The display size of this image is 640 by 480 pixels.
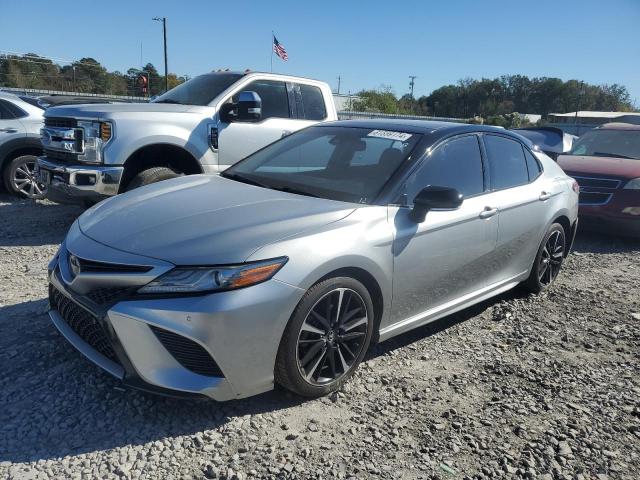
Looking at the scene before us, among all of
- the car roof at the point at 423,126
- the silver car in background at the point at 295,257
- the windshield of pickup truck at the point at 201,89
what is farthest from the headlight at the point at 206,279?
the windshield of pickup truck at the point at 201,89

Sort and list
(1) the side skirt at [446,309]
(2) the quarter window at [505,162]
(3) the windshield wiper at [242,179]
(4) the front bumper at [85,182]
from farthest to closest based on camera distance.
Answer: (4) the front bumper at [85,182]
(2) the quarter window at [505,162]
(3) the windshield wiper at [242,179]
(1) the side skirt at [446,309]

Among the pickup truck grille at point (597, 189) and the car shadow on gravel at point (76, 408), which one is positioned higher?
the pickup truck grille at point (597, 189)

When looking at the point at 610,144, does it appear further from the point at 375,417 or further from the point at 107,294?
the point at 107,294

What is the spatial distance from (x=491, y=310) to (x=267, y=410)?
8.13 feet

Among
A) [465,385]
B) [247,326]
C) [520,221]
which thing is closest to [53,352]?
[247,326]

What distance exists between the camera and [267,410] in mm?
2906

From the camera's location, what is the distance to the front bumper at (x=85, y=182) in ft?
18.1

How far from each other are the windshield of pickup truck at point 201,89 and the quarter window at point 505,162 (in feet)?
11.6

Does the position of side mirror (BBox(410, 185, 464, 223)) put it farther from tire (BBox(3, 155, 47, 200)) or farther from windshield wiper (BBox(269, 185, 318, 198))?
tire (BBox(3, 155, 47, 200))

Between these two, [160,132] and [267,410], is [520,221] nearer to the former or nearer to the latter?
[267,410]

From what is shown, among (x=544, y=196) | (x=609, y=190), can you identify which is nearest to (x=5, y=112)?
(x=544, y=196)

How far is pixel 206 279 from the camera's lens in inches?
100

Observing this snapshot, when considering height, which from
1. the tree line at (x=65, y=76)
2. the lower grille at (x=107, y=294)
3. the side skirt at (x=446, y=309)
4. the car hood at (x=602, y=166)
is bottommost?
the side skirt at (x=446, y=309)

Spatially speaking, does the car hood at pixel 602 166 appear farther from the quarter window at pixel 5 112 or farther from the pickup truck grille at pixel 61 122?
the quarter window at pixel 5 112
